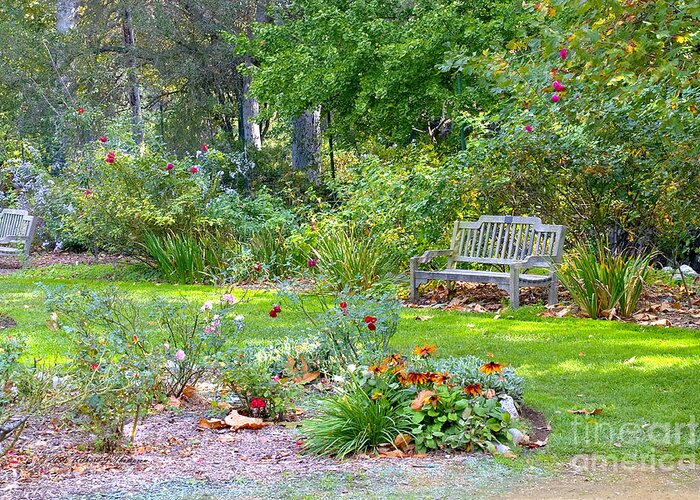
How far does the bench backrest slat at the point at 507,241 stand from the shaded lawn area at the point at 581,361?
2.68ft

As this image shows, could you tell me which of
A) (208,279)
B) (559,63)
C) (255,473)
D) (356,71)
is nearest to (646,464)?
(255,473)

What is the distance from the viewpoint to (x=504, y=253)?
960 centimetres

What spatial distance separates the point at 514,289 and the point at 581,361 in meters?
2.48

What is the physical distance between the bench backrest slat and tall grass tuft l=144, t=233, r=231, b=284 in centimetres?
352

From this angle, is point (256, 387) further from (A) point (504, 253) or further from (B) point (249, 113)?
(B) point (249, 113)

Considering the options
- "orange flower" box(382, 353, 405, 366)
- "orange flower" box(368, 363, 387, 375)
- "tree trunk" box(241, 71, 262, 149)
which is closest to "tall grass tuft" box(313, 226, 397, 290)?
"orange flower" box(382, 353, 405, 366)

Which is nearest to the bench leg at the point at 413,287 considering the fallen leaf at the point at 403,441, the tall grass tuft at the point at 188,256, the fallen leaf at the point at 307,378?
the tall grass tuft at the point at 188,256

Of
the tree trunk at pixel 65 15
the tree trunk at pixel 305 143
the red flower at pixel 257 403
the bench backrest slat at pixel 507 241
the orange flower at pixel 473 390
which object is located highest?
the tree trunk at pixel 65 15

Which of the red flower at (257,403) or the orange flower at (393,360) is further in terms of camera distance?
the red flower at (257,403)

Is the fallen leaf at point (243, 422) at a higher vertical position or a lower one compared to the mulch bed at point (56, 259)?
lower

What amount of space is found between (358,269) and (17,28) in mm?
14300

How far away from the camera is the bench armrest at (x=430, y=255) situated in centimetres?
954

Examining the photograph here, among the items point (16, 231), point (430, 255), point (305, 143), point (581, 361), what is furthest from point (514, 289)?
point (305, 143)

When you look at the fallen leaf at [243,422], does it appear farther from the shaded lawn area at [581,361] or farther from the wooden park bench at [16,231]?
the wooden park bench at [16,231]
